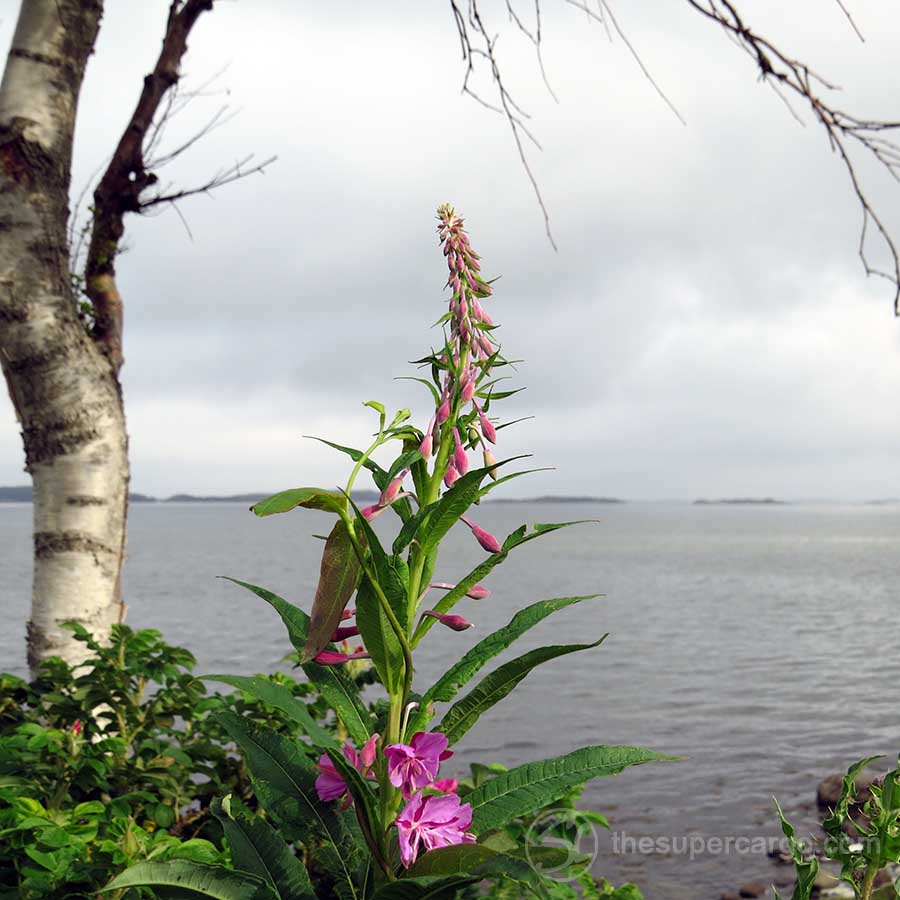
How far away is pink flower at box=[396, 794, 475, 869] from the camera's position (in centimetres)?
168

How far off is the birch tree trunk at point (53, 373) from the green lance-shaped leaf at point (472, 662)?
11.8 feet

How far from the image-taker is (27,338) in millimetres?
5027

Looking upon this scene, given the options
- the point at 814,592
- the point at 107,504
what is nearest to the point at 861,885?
the point at 107,504

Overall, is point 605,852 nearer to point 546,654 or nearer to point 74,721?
point 74,721

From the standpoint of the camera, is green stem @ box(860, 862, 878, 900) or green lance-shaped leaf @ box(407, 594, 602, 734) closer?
green stem @ box(860, 862, 878, 900)

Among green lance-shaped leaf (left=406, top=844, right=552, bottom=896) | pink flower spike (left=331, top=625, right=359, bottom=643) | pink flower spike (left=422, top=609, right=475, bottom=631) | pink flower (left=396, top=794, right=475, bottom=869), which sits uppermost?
pink flower spike (left=422, top=609, right=475, bottom=631)

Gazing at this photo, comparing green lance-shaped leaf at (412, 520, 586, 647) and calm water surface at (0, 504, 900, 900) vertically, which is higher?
green lance-shaped leaf at (412, 520, 586, 647)

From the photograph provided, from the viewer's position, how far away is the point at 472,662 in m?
1.80

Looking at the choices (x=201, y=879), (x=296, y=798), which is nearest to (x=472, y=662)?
(x=296, y=798)

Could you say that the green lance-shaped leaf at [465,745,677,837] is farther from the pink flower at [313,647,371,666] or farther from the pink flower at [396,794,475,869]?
the pink flower at [313,647,371,666]

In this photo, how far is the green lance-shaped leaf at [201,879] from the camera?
1646 millimetres

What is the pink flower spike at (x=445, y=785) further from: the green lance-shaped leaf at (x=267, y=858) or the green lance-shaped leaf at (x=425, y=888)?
the green lance-shaped leaf at (x=267, y=858)

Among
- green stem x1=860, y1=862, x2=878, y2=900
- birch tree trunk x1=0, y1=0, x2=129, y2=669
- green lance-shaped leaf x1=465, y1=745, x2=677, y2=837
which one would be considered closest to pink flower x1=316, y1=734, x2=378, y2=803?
green lance-shaped leaf x1=465, y1=745, x2=677, y2=837

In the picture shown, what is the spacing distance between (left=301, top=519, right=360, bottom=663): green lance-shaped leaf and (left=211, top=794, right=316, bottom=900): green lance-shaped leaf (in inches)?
18.3
